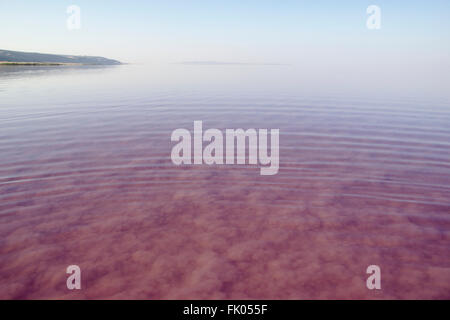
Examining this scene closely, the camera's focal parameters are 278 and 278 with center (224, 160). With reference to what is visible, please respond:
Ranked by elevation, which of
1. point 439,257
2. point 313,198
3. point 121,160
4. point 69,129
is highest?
point 69,129

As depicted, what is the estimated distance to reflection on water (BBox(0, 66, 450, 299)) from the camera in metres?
4.58

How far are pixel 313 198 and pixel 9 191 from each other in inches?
315

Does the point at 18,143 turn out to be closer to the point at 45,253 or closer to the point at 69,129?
the point at 69,129

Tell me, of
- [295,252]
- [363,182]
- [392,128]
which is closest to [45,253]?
[295,252]

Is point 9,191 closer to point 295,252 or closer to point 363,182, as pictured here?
point 295,252

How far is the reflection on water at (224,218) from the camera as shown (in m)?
4.58

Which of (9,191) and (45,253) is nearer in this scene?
(45,253)

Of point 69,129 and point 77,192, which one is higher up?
point 69,129

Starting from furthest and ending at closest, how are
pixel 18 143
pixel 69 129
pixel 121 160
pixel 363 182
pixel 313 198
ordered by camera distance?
pixel 69 129
pixel 18 143
pixel 121 160
pixel 363 182
pixel 313 198

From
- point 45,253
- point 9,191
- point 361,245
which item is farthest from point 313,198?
point 9,191

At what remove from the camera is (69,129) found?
45.0 ft

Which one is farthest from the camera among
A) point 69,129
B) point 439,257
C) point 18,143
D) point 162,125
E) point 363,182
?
point 162,125

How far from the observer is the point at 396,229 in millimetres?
5879

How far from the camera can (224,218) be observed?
6.39m
